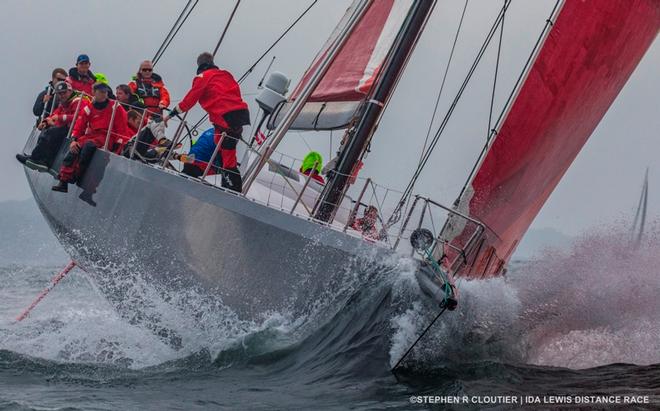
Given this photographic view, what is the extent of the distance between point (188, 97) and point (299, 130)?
66.0 inches

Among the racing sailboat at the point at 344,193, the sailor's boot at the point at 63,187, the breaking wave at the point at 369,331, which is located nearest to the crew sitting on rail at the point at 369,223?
the racing sailboat at the point at 344,193

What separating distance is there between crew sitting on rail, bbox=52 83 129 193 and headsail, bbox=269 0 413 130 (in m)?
1.49

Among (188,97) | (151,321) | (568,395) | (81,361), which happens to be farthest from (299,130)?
(568,395)

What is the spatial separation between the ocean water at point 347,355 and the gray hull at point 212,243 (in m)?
0.12

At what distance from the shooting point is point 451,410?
444 centimetres

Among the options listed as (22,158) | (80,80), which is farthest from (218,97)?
(80,80)

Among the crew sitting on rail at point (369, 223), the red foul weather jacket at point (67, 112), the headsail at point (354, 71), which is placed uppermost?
the headsail at point (354, 71)

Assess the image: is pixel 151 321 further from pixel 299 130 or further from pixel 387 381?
pixel 299 130

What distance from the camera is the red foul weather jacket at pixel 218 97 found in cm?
684

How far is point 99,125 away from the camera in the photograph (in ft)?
24.8

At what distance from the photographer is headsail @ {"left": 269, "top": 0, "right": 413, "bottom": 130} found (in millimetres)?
7609

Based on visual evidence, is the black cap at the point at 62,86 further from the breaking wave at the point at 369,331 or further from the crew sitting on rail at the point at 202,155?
the breaking wave at the point at 369,331

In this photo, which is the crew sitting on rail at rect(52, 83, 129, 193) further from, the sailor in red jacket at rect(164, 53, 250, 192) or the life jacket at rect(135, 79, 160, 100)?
the life jacket at rect(135, 79, 160, 100)

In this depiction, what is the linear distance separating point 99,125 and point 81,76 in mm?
2376
